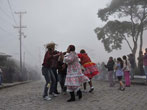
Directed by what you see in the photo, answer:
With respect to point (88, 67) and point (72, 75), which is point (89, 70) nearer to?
point (88, 67)

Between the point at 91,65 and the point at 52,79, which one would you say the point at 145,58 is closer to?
the point at 91,65

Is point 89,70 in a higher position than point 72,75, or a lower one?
higher

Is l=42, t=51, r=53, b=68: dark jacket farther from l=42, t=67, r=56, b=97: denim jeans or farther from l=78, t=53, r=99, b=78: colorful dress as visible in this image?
l=78, t=53, r=99, b=78: colorful dress

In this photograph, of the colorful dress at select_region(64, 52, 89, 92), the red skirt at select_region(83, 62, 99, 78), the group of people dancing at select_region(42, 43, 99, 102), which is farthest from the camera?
the red skirt at select_region(83, 62, 99, 78)

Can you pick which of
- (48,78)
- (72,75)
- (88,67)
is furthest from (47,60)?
(88,67)

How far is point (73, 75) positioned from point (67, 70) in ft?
0.89

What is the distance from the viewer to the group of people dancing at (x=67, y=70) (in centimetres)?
640

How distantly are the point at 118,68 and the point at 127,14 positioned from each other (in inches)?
563

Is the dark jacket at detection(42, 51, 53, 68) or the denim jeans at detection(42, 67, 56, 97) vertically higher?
the dark jacket at detection(42, 51, 53, 68)

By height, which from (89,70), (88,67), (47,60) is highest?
(47,60)

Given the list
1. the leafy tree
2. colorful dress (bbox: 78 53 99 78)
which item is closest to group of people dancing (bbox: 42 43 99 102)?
colorful dress (bbox: 78 53 99 78)

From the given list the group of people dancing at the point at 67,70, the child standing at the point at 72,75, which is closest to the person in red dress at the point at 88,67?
the group of people dancing at the point at 67,70

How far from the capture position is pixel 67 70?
659 cm

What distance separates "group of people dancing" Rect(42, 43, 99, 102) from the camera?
6.40m
